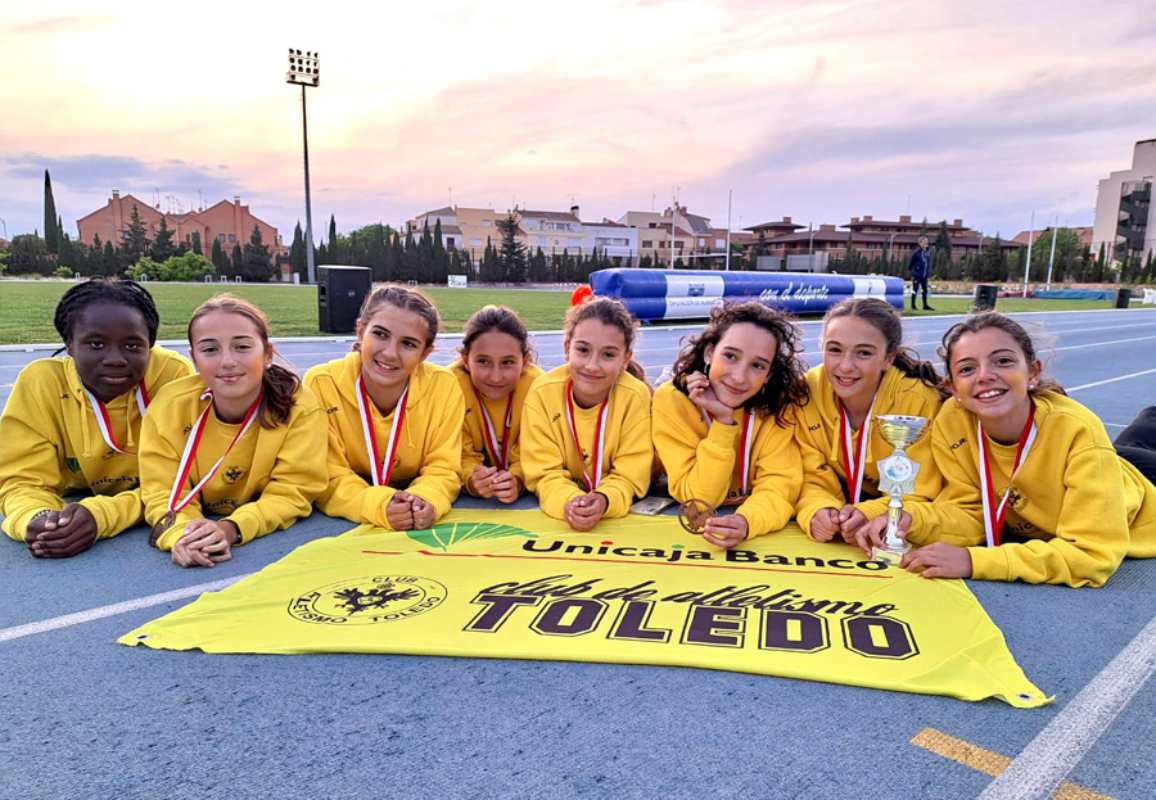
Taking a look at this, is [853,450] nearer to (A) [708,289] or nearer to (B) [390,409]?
(B) [390,409]

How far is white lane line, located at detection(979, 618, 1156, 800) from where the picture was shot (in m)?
1.81

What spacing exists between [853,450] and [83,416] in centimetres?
373

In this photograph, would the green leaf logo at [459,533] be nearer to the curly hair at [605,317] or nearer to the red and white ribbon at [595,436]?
the red and white ribbon at [595,436]

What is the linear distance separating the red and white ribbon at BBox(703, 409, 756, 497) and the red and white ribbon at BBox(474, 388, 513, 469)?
127 centimetres

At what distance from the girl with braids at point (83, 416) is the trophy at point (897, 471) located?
3.28 m

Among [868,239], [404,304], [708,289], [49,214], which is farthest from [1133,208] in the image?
[49,214]

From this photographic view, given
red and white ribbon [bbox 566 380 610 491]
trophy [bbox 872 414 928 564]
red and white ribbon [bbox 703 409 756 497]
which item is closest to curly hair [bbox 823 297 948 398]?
red and white ribbon [bbox 703 409 756 497]

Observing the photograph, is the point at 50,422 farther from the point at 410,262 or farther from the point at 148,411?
the point at 410,262

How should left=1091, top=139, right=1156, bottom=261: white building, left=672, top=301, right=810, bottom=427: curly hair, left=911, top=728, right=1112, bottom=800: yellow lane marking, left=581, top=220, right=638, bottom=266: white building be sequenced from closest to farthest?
1. left=911, top=728, right=1112, bottom=800: yellow lane marking
2. left=672, top=301, right=810, bottom=427: curly hair
3. left=1091, top=139, right=1156, bottom=261: white building
4. left=581, top=220, right=638, bottom=266: white building

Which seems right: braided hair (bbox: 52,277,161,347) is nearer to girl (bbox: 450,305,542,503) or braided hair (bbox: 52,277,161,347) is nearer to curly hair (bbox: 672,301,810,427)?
girl (bbox: 450,305,542,503)

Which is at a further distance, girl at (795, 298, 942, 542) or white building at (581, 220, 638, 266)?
white building at (581, 220, 638, 266)

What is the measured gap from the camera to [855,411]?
3713 millimetres

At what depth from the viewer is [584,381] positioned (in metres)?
3.90

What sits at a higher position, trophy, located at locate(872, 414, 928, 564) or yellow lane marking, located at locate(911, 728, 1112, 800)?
trophy, located at locate(872, 414, 928, 564)
